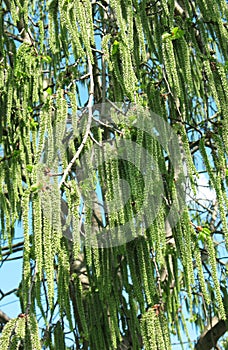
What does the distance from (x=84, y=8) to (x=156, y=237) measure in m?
0.62

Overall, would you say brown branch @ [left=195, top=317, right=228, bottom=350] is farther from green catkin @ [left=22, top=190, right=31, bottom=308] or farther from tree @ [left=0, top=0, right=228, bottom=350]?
green catkin @ [left=22, top=190, right=31, bottom=308]

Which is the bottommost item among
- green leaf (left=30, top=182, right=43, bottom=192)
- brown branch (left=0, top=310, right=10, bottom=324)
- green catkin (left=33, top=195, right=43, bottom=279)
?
green catkin (left=33, top=195, right=43, bottom=279)

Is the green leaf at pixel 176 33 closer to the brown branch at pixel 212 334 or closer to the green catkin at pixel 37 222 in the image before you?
the green catkin at pixel 37 222

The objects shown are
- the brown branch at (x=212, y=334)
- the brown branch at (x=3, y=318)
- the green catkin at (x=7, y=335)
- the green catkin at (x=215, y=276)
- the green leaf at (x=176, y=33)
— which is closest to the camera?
the green catkin at (x=7, y=335)

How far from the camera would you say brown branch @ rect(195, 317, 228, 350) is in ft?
6.87

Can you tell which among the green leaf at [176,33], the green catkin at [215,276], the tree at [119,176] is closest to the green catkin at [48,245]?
the tree at [119,176]

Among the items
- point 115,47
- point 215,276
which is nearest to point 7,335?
point 215,276

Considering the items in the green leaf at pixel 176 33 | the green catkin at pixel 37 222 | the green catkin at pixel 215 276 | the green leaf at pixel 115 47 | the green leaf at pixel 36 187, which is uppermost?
the green leaf at pixel 176 33

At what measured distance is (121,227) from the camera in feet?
4.64

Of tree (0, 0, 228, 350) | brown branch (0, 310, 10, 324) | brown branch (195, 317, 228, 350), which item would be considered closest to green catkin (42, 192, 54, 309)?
tree (0, 0, 228, 350)

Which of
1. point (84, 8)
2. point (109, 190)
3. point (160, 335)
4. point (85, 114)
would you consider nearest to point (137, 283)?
point (160, 335)

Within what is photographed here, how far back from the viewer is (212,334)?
2.13m

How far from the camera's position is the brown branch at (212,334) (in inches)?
82.4

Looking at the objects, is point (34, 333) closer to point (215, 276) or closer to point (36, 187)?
point (36, 187)
